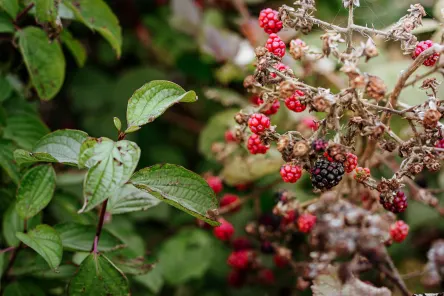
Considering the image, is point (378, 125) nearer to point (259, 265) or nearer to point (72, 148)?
point (72, 148)

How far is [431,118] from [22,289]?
1337 millimetres

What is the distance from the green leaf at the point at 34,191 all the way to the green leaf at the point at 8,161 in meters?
0.11

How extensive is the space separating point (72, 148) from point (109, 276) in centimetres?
37

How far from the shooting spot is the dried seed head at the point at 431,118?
1.19m

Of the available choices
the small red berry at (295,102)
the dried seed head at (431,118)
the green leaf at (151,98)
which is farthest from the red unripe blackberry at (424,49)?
the green leaf at (151,98)

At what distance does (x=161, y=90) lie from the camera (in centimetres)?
132

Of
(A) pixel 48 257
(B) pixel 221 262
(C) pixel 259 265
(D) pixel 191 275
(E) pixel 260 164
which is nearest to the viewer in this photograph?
(A) pixel 48 257

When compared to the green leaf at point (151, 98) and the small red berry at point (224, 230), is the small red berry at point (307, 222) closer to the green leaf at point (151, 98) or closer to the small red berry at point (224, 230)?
the small red berry at point (224, 230)

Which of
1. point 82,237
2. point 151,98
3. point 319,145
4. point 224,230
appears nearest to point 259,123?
point 319,145

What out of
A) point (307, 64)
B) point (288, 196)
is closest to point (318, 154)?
point (288, 196)

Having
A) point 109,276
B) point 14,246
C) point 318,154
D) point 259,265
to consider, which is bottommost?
point 14,246

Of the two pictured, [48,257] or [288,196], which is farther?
[288,196]

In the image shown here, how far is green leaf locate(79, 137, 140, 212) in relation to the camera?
1.08m

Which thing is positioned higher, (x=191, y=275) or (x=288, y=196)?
(x=288, y=196)
